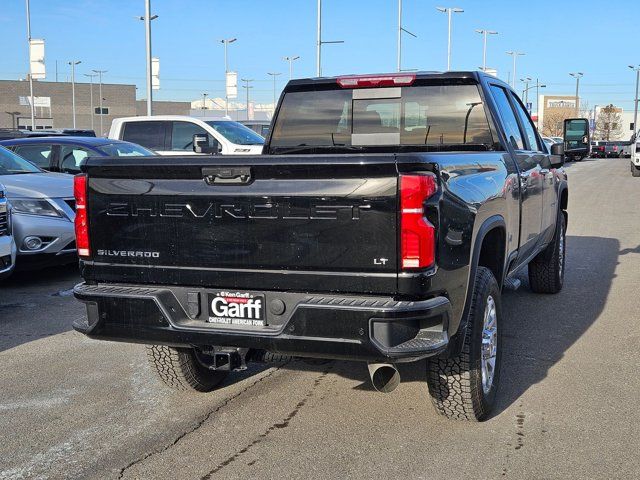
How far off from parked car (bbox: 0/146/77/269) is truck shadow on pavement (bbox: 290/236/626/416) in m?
4.40

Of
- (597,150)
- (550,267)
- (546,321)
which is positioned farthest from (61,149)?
(597,150)

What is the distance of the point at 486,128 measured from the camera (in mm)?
5215

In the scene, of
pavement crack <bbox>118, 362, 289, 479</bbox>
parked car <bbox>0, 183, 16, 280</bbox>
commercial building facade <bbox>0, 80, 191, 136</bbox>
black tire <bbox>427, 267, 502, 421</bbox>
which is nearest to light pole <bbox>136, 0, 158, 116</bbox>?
parked car <bbox>0, 183, 16, 280</bbox>

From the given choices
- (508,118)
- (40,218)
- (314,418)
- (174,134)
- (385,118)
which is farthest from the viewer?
(174,134)

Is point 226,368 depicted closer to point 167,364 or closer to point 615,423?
point 167,364

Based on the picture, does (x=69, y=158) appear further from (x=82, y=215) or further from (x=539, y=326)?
(x=539, y=326)

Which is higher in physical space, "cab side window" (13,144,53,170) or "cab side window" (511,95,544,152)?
"cab side window" (511,95,544,152)

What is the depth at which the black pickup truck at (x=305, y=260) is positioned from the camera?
3.29 metres

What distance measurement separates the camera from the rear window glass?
5.28m

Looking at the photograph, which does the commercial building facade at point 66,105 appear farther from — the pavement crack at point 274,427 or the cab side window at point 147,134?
the pavement crack at point 274,427

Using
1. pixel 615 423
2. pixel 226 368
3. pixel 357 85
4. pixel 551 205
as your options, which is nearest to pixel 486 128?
pixel 357 85

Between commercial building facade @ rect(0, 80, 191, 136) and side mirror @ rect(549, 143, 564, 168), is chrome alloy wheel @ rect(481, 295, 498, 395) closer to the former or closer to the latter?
side mirror @ rect(549, 143, 564, 168)

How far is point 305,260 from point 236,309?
0.44m

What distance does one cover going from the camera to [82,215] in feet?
12.5
